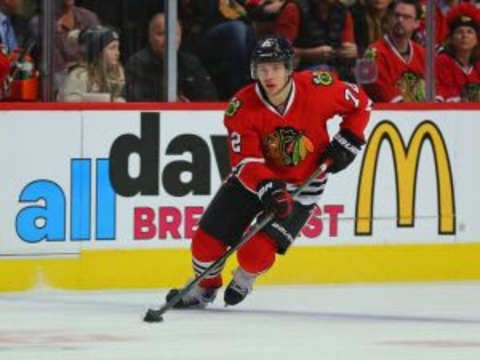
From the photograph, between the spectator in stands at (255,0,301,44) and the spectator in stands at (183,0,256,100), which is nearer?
the spectator in stands at (183,0,256,100)

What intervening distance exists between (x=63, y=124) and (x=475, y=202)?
2.31 metres

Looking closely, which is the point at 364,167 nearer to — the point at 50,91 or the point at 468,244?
the point at 468,244

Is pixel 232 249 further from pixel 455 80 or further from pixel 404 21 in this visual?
pixel 455 80

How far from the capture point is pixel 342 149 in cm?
852

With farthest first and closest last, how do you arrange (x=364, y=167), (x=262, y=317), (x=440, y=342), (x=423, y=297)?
(x=364, y=167)
(x=423, y=297)
(x=262, y=317)
(x=440, y=342)

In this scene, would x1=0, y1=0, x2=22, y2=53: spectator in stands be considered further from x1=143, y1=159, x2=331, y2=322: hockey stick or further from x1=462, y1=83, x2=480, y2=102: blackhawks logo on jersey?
x1=462, y1=83, x2=480, y2=102: blackhawks logo on jersey

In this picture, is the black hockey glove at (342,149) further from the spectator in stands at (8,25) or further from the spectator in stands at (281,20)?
the spectator in stands at (8,25)

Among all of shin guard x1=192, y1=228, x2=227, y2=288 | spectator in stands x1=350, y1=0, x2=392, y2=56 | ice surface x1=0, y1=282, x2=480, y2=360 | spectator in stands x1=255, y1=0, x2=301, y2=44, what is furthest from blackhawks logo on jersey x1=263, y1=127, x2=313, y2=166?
spectator in stands x1=350, y1=0, x2=392, y2=56

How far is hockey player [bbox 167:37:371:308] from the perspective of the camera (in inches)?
330

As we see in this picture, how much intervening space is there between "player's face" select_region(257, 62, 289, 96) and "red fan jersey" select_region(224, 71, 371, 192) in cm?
11

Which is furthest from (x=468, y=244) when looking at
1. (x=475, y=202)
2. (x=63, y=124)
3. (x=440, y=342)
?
(x=440, y=342)

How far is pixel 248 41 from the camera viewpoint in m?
9.84

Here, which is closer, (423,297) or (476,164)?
(423,297)

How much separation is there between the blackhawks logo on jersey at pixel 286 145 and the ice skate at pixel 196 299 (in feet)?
2.35
